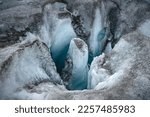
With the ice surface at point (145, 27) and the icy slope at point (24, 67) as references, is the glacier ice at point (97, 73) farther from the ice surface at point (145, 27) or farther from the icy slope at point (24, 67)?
the ice surface at point (145, 27)

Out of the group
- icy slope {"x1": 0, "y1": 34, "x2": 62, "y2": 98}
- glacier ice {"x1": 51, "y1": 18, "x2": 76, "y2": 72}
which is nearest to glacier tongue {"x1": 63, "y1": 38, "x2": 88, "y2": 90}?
glacier ice {"x1": 51, "y1": 18, "x2": 76, "y2": 72}

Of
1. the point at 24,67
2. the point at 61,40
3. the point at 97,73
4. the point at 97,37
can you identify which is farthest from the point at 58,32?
the point at 24,67

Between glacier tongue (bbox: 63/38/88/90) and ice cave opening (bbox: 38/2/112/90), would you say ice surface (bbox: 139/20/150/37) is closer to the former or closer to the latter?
ice cave opening (bbox: 38/2/112/90)

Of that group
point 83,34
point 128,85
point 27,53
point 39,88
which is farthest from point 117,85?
Answer: point 83,34

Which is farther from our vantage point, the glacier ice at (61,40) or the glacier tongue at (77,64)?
the glacier ice at (61,40)

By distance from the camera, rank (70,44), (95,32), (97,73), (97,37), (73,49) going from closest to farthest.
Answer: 1. (97,73)
2. (73,49)
3. (70,44)
4. (95,32)
5. (97,37)

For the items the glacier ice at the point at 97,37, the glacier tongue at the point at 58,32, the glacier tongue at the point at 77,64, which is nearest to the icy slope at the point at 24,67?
the glacier tongue at the point at 77,64

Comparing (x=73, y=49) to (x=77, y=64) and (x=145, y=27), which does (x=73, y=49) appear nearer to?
(x=77, y=64)

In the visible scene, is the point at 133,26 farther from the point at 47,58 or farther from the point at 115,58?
the point at 47,58
